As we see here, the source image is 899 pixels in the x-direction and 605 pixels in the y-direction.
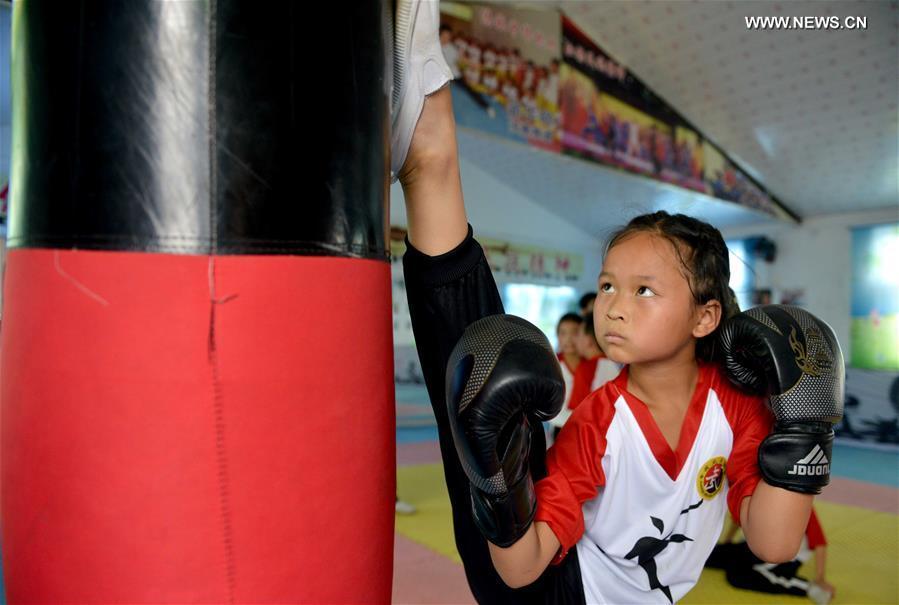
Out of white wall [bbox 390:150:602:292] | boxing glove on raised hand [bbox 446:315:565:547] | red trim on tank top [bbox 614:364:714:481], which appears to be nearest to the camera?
boxing glove on raised hand [bbox 446:315:565:547]

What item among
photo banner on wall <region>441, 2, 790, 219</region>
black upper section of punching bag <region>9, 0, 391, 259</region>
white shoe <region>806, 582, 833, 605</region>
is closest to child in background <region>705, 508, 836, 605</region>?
white shoe <region>806, 582, 833, 605</region>

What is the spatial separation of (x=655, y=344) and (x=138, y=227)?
88cm

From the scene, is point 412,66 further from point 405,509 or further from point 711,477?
point 405,509

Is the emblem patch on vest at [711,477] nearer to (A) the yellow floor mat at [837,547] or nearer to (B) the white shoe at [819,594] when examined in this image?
(A) the yellow floor mat at [837,547]

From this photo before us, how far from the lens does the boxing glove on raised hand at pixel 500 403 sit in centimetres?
88

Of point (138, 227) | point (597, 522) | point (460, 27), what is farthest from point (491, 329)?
point (460, 27)

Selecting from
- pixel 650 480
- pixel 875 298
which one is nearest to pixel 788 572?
pixel 650 480

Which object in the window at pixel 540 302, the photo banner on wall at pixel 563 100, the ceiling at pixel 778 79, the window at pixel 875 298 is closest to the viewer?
the photo banner on wall at pixel 563 100

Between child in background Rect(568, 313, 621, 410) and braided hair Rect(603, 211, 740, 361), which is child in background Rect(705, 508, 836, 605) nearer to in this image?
child in background Rect(568, 313, 621, 410)

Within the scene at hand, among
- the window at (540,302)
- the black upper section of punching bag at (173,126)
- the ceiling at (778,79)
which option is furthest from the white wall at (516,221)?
the black upper section of punching bag at (173,126)

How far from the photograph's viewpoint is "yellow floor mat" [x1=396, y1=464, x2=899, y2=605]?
254 cm

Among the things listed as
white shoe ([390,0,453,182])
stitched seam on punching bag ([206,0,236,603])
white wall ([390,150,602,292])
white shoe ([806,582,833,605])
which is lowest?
white shoe ([806,582,833,605])

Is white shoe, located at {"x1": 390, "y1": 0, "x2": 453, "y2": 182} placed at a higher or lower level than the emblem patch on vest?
higher

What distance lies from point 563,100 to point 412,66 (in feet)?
16.8
